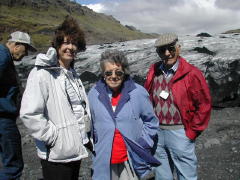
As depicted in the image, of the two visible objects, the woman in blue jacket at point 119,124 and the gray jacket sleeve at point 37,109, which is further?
the woman in blue jacket at point 119,124

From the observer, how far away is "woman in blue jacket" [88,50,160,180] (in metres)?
3.59

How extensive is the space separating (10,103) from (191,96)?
252cm

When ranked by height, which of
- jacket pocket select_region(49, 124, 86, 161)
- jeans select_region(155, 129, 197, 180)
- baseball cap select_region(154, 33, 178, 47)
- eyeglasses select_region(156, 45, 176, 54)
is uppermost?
baseball cap select_region(154, 33, 178, 47)

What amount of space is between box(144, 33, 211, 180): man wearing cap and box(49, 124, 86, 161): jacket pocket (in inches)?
52.4

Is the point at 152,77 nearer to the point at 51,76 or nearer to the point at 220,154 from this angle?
the point at 51,76

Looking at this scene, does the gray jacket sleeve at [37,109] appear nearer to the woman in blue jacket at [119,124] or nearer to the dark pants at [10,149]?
the woman in blue jacket at [119,124]

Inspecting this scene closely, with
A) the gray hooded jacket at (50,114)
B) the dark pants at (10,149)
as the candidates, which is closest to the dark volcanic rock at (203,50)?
the dark pants at (10,149)

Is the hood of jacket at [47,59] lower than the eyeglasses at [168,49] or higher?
lower

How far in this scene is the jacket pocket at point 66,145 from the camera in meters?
3.38

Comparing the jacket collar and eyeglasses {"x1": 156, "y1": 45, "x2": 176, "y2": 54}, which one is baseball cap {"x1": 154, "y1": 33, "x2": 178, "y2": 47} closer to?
eyeglasses {"x1": 156, "y1": 45, "x2": 176, "y2": 54}

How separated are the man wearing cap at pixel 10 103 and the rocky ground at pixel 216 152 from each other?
1.92 m

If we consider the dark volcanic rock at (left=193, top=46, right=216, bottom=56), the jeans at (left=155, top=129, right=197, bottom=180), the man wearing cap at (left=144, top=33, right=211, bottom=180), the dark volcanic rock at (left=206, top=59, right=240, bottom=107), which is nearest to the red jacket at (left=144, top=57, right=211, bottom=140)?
the man wearing cap at (left=144, top=33, right=211, bottom=180)

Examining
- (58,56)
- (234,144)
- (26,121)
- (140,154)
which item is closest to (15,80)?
(58,56)

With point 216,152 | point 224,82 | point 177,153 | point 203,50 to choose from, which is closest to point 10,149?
point 177,153
